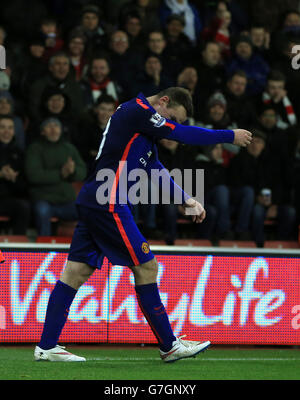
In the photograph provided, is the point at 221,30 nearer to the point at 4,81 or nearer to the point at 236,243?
the point at 4,81

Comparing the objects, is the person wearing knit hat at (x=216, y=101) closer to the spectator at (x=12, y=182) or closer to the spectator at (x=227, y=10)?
the spectator at (x=227, y=10)

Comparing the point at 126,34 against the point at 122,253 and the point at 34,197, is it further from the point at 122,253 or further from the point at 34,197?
the point at 122,253

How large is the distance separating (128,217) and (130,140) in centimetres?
54

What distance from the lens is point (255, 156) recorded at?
11.4m

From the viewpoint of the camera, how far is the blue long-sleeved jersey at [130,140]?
6.44 meters

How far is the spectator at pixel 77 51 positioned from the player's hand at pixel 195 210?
17.5 feet

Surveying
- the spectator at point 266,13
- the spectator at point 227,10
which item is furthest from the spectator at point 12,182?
the spectator at point 266,13

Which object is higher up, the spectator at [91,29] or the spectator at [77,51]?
the spectator at [91,29]

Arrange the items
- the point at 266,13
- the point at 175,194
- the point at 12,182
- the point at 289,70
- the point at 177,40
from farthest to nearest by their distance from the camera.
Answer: the point at 266,13 < the point at 289,70 < the point at 177,40 < the point at 12,182 < the point at 175,194

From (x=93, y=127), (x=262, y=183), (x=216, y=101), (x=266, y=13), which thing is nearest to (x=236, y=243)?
(x=262, y=183)

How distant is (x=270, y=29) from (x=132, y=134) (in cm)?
837

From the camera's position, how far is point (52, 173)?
10.4m

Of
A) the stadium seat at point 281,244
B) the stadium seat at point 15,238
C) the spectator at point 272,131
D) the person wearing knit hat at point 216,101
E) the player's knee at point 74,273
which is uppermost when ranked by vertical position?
the person wearing knit hat at point 216,101

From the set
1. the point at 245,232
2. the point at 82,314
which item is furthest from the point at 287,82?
the point at 82,314
